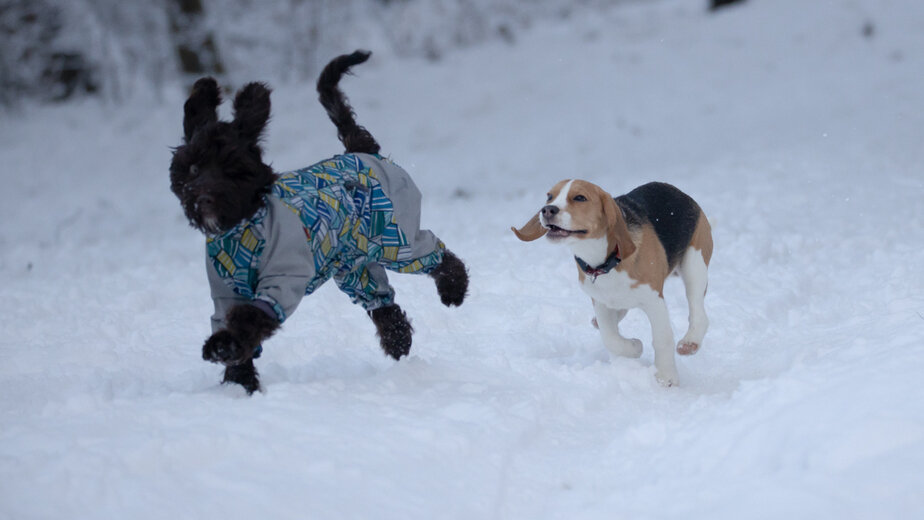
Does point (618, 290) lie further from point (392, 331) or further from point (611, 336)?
point (392, 331)

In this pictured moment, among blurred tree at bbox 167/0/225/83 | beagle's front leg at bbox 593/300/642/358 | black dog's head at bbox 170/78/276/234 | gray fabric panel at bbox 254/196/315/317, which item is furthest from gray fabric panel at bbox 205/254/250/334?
blurred tree at bbox 167/0/225/83

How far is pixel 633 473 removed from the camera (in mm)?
3064

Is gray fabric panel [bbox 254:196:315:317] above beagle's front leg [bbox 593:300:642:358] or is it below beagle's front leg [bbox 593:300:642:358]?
above

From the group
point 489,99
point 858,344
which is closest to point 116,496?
point 858,344

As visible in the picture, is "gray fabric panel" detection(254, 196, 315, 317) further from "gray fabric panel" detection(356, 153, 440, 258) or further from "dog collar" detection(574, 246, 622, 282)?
"dog collar" detection(574, 246, 622, 282)

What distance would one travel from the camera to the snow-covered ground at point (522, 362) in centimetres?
262

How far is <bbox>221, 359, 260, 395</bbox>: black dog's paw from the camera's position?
12.8 ft

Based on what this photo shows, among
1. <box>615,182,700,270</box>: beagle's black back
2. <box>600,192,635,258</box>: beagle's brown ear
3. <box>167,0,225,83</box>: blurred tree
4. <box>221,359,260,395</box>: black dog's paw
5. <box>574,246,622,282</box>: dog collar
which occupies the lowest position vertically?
<box>221,359,260,395</box>: black dog's paw

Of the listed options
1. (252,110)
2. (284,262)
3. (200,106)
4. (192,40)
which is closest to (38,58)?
(192,40)

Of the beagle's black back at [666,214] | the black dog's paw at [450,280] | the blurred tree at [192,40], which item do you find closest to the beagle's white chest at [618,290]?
the beagle's black back at [666,214]

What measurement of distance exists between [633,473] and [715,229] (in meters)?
4.95

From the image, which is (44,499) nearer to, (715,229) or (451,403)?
(451,403)

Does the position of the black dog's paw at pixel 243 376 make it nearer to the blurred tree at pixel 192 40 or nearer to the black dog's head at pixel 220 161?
the black dog's head at pixel 220 161

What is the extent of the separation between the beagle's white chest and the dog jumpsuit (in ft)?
3.22
